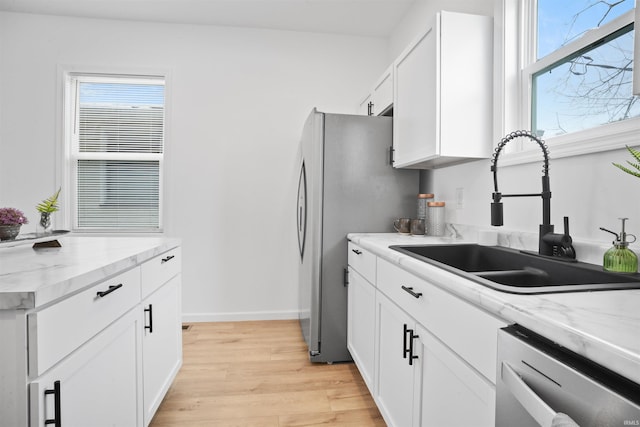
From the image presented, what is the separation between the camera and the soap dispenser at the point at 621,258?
2.99ft

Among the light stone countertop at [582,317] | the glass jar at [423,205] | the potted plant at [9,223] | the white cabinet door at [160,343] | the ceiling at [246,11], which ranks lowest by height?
the white cabinet door at [160,343]

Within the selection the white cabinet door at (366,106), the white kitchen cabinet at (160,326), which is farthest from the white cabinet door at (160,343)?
the white cabinet door at (366,106)

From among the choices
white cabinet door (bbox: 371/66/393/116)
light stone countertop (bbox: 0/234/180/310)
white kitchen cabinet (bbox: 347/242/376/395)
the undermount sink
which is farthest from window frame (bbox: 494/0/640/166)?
light stone countertop (bbox: 0/234/180/310)

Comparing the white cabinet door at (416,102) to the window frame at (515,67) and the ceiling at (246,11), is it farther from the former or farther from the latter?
the ceiling at (246,11)

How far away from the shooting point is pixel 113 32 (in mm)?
2906

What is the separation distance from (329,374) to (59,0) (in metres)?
3.53

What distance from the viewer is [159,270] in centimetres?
155

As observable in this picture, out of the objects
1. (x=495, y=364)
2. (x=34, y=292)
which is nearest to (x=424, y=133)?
(x=495, y=364)

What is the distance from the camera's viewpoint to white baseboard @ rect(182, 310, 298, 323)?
2.99 metres

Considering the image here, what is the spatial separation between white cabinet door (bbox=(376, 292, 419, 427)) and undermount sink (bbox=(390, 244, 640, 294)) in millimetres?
271

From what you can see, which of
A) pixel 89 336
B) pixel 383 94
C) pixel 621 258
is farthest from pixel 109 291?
pixel 383 94

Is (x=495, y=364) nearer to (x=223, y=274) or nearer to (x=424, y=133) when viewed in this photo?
(x=424, y=133)

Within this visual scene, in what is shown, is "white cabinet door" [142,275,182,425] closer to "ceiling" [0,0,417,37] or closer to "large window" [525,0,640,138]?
"large window" [525,0,640,138]

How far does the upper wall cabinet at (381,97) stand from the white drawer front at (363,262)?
1.04 m
